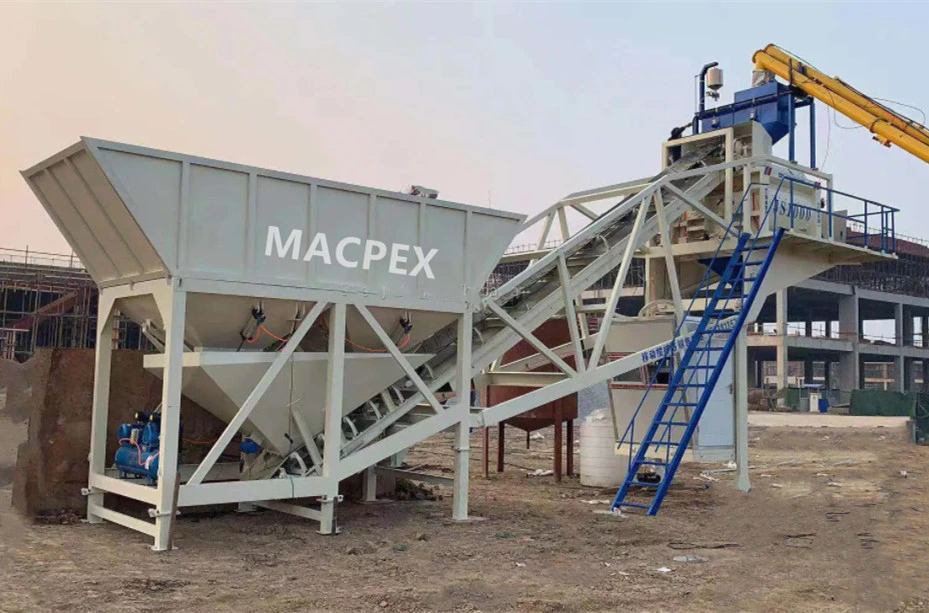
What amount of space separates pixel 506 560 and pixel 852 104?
18.4m

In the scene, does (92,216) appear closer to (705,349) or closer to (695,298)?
(705,349)

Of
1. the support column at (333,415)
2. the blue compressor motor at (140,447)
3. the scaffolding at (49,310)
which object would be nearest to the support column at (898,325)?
the scaffolding at (49,310)

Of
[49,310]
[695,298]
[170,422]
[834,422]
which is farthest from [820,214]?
[49,310]

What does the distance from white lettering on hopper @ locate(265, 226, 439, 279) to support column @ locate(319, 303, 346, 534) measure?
1.81 feet

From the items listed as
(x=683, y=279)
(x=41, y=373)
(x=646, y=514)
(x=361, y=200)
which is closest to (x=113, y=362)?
(x=41, y=373)

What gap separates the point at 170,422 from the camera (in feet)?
26.1

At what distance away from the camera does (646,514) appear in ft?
36.0

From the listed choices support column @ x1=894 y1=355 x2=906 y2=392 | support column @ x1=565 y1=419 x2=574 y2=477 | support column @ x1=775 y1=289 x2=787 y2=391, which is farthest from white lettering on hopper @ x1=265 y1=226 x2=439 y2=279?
support column @ x1=894 y1=355 x2=906 y2=392

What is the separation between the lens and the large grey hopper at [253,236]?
26.0ft

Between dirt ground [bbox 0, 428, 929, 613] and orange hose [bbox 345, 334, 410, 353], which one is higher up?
orange hose [bbox 345, 334, 410, 353]

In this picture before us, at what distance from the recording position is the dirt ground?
647 centimetres

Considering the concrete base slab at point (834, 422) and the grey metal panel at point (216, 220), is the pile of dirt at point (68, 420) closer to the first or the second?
the grey metal panel at point (216, 220)

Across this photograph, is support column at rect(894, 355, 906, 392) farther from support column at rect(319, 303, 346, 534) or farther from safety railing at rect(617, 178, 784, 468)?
support column at rect(319, 303, 346, 534)

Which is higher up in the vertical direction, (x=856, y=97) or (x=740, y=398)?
(x=856, y=97)
